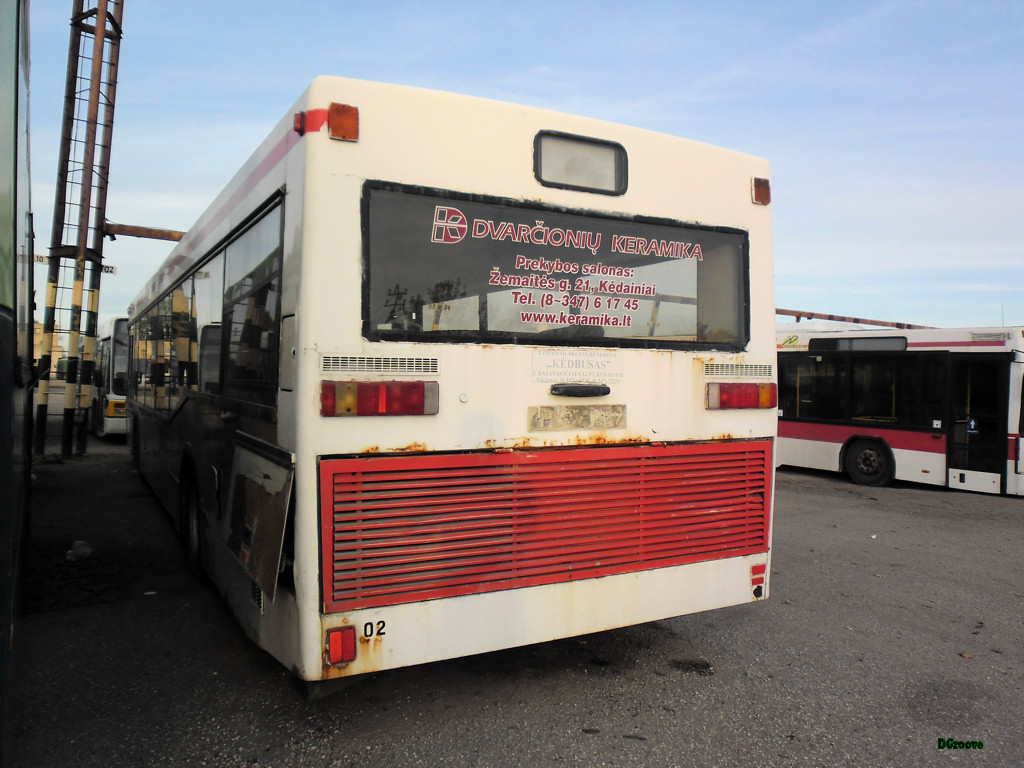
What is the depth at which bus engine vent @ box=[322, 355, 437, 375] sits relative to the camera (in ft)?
10.3

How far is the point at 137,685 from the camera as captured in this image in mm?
3939

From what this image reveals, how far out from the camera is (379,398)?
3232mm

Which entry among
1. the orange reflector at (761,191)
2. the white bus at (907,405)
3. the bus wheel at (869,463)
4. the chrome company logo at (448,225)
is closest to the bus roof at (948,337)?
the white bus at (907,405)

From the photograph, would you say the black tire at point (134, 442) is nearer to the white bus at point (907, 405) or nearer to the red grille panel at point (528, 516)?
the red grille panel at point (528, 516)

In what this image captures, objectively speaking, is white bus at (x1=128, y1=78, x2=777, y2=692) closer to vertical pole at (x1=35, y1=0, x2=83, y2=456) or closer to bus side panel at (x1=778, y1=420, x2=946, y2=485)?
bus side panel at (x1=778, y1=420, x2=946, y2=485)

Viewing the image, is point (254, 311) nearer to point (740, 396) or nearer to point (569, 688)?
point (569, 688)

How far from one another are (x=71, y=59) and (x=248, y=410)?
1378 centimetres

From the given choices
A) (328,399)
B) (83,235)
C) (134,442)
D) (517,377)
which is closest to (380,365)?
(328,399)

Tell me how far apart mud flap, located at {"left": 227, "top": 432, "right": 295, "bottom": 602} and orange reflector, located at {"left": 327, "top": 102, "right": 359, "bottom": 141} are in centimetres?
142

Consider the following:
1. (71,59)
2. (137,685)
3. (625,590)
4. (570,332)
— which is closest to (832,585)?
(625,590)

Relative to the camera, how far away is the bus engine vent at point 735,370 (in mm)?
4133

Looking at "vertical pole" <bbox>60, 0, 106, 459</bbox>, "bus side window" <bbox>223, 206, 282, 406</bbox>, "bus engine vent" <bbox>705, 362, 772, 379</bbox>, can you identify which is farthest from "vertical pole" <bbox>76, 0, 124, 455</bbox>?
"bus engine vent" <bbox>705, 362, 772, 379</bbox>

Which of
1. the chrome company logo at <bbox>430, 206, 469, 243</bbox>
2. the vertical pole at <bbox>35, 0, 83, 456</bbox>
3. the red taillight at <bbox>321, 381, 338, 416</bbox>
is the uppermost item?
the vertical pole at <bbox>35, 0, 83, 456</bbox>

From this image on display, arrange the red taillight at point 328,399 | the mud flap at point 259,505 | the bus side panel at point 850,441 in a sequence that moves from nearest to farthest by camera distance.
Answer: the red taillight at point 328,399
the mud flap at point 259,505
the bus side panel at point 850,441
